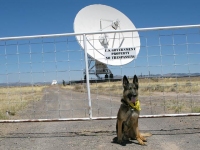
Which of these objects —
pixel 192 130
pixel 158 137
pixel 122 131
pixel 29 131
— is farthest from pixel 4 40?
pixel 192 130

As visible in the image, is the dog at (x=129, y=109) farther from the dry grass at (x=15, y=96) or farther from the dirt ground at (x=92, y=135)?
the dry grass at (x=15, y=96)

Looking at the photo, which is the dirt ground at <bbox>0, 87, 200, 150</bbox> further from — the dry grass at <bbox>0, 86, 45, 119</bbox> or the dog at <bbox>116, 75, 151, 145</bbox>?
the dry grass at <bbox>0, 86, 45, 119</bbox>

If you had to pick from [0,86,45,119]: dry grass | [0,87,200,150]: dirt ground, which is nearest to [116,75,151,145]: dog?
[0,87,200,150]: dirt ground

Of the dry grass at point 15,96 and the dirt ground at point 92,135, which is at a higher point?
the dry grass at point 15,96

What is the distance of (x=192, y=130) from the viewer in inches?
308

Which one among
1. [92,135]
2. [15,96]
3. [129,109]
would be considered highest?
[129,109]

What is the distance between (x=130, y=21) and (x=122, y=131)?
14194 millimetres

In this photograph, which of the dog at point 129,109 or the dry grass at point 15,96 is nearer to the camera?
the dog at point 129,109

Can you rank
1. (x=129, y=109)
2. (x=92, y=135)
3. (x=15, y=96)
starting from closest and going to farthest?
1. (x=129, y=109)
2. (x=92, y=135)
3. (x=15, y=96)

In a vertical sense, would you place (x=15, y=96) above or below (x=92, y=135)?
above

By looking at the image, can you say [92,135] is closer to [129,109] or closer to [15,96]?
[129,109]

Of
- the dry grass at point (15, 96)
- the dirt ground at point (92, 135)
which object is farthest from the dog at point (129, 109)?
the dry grass at point (15, 96)

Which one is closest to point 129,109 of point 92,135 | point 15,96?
point 92,135

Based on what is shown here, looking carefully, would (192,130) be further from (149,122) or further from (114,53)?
(114,53)
